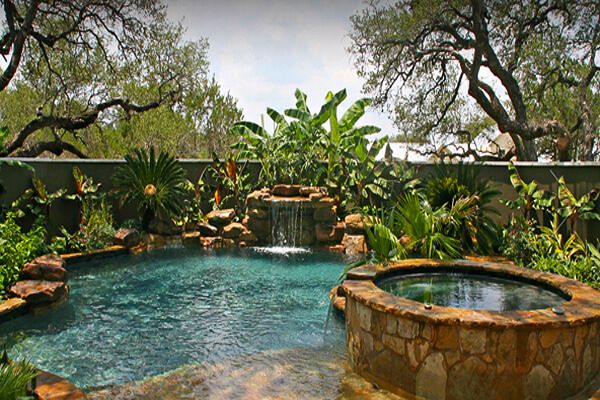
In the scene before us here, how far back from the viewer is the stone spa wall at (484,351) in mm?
3664

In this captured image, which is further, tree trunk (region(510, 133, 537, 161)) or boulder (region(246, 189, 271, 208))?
tree trunk (region(510, 133, 537, 161))

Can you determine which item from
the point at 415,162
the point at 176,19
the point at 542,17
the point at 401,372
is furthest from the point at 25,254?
the point at 542,17

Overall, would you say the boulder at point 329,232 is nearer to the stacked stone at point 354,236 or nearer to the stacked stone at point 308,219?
the stacked stone at point 308,219

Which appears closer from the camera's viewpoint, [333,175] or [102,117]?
[333,175]

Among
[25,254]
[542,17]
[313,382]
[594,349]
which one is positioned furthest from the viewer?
[542,17]

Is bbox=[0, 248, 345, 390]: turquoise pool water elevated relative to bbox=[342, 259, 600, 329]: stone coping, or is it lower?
lower

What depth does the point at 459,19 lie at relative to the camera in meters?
15.6

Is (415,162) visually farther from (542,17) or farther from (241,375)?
(241,375)

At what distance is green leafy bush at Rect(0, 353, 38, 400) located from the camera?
272 centimetres

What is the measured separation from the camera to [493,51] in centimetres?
1475

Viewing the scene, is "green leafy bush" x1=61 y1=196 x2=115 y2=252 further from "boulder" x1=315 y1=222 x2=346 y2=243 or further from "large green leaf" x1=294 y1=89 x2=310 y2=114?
"large green leaf" x1=294 y1=89 x2=310 y2=114

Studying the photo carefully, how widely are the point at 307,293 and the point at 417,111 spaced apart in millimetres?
12417

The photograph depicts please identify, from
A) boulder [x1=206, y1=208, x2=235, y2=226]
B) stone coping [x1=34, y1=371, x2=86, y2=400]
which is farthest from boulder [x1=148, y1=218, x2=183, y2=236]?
stone coping [x1=34, y1=371, x2=86, y2=400]

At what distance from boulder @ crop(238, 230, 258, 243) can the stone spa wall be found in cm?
845
